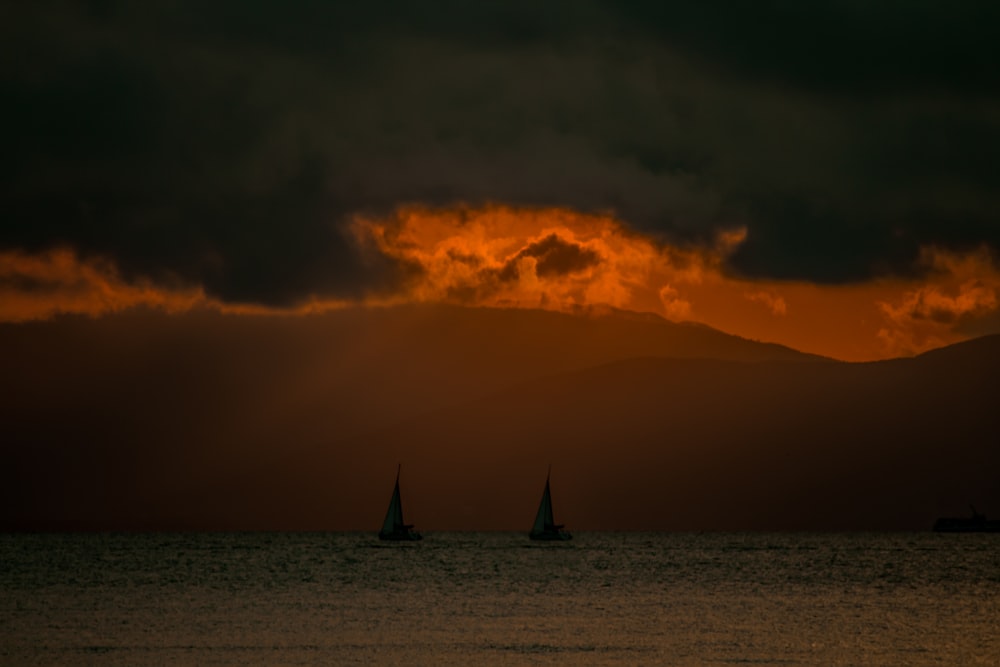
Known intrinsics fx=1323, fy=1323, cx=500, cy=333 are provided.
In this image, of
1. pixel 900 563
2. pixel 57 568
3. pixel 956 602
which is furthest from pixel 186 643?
pixel 900 563

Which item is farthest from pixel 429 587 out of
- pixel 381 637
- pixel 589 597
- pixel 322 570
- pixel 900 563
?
pixel 900 563

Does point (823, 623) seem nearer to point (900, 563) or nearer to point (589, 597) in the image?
point (589, 597)

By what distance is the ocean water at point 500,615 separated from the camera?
59.0m

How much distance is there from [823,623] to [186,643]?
117ft

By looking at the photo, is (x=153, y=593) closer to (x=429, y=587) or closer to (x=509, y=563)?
(x=429, y=587)

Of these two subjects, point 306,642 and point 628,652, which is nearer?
point 628,652

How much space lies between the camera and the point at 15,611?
274 feet

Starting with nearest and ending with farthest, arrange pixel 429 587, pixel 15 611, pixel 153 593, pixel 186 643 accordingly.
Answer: pixel 186 643 < pixel 15 611 < pixel 153 593 < pixel 429 587

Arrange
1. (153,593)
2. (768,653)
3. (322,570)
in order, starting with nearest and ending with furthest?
(768,653)
(153,593)
(322,570)

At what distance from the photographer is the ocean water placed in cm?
5900

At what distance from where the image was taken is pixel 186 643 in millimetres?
63469

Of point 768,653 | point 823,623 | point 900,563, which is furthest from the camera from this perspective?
point 900,563

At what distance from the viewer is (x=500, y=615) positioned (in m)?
79.2

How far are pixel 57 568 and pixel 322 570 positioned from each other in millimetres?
30924
